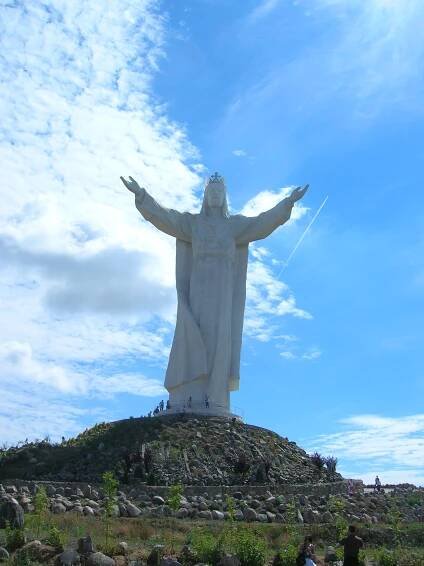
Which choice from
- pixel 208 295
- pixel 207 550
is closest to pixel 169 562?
pixel 207 550

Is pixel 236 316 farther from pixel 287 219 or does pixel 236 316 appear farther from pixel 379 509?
pixel 379 509

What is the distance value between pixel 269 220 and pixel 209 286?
145 inches

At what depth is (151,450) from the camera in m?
25.8

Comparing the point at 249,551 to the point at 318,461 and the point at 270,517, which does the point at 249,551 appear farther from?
the point at 318,461

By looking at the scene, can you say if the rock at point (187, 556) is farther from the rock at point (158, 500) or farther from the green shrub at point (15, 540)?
the rock at point (158, 500)

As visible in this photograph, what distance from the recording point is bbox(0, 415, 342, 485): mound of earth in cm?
2467

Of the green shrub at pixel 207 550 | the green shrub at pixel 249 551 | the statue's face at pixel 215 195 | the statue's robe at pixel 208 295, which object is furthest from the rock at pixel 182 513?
the statue's face at pixel 215 195

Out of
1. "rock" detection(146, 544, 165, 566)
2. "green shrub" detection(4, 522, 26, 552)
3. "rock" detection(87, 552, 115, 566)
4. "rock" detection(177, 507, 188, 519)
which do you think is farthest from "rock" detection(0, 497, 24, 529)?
"rock" detection(177, 507, 188, 519)

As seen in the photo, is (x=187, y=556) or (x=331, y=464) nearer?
(x=187, y=556)

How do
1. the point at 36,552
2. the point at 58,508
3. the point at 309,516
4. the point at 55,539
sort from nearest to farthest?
1. the point at 36,552
2. the point at 55,539
3. the point at 58,508
4. the point at 309,516

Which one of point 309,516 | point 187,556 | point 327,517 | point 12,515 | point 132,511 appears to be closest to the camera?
point 187,556

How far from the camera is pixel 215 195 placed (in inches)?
1350

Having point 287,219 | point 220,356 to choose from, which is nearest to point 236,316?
point 220,356

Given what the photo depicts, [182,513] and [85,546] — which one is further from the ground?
[182,513]
